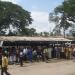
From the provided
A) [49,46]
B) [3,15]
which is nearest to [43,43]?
[49,46]

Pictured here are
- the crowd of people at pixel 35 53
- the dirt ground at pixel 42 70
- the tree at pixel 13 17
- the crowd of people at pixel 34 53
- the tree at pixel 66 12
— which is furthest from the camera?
the tree at pixel 66 12

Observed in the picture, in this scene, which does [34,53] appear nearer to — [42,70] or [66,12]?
[42,70]

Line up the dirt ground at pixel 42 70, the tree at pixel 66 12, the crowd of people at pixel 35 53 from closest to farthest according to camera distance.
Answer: the dirt ground at pixel 42 70 < the crowd of people at pixel 35 53 < the tree at pixel 66 12

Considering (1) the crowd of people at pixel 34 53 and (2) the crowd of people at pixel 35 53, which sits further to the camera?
(2) the crowd of people at pixel 35 53

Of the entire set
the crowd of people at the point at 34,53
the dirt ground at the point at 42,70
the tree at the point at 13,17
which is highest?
the tree at the point at 13,17

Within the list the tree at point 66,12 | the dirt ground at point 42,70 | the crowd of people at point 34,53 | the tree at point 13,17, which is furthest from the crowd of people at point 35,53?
the tree at point 66,12

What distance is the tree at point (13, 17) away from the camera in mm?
57438

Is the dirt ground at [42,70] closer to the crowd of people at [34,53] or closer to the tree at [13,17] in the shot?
the crowd of people at [34,53]

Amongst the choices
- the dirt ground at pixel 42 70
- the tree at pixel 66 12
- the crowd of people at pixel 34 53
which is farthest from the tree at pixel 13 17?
the dirt ground at pixel 42 70

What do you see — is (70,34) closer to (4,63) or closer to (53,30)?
(53,30)

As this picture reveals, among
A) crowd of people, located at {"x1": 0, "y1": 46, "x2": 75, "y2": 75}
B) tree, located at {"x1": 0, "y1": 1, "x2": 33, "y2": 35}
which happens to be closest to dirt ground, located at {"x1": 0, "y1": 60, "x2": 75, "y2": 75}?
crowd of people, located at {"x1": 0, "y1": 46, "x2": 75, "y2": 75}

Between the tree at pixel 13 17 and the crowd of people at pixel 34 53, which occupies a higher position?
the tree at pixel 13 17

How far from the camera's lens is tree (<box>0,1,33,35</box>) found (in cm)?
5744

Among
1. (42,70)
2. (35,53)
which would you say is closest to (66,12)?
(35,53)
